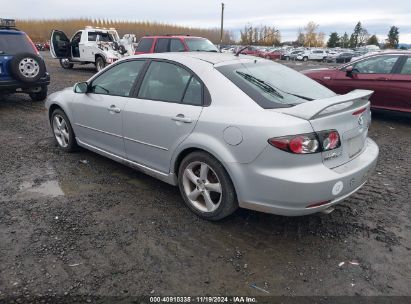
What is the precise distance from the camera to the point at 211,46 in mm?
12422

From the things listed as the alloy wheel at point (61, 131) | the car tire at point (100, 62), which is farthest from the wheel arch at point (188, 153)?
the car tire at point (100, 62)

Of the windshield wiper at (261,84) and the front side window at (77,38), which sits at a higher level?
the front side window at (77,38)

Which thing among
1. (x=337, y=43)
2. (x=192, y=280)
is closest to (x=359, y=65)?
(x=192, y=280)

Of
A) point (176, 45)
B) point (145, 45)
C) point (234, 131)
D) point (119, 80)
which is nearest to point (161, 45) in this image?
point (176, 45)

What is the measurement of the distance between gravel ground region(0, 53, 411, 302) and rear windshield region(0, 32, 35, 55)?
171 inches

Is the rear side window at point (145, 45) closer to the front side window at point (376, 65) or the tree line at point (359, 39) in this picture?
the front side window at point (376, 65)

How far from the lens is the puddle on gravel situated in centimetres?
394

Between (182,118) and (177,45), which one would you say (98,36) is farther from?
(182,118)

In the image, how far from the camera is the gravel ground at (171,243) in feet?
8.34

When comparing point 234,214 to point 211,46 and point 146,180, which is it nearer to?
point 146,180

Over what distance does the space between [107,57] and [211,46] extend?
18.4ft

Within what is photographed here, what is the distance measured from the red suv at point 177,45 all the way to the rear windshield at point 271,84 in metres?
8.30

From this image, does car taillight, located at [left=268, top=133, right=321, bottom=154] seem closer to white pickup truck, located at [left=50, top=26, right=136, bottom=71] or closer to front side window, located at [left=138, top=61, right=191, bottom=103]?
front side window, located at [left=138, top=61, right=191, bottom=103]

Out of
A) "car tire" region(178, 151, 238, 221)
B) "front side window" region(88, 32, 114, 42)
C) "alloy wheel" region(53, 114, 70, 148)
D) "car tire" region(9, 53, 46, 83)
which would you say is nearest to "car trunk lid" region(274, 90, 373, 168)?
"car tire" region(178, 151, 238, 221)
